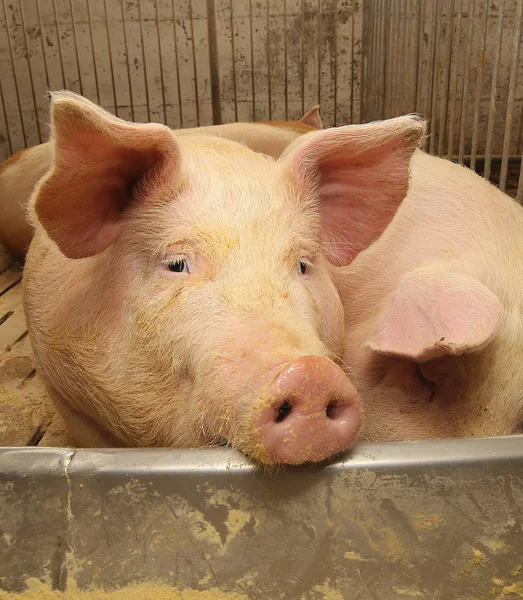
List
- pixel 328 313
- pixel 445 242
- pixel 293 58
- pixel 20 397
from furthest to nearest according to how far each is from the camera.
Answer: pixel 293 58
pixel 20 397
pixel 445 242
pixel 328 313

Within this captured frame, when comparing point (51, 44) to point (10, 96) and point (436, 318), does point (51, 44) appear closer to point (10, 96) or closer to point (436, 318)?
point (10, 96)

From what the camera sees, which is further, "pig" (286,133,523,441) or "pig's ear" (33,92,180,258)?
"pig" (286,133,523,441)

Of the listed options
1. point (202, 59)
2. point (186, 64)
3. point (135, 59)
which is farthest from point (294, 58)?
point (135, 59)

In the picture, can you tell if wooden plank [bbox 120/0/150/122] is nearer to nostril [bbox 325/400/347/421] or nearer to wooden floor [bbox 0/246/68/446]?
wooden floor [bbox 0/246/68/446]

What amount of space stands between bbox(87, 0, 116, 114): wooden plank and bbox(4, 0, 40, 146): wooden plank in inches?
24.6

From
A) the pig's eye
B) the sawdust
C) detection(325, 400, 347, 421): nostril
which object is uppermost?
the pig's eye

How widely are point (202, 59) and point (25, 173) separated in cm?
250

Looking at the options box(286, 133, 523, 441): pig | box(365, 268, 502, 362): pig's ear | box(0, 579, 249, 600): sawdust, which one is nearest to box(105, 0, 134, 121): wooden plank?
box(286, 133, 523, 441): pig

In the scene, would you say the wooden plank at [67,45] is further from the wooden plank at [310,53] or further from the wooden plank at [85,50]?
the wooden plank at [310,53]

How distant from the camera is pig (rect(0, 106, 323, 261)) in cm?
447

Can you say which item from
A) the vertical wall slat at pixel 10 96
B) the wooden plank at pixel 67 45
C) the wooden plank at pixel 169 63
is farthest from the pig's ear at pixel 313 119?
the vertical wall slat at pixel 10 96

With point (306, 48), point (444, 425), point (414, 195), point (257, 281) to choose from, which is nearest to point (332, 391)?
point (257, 281)

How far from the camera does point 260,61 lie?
6426 mm

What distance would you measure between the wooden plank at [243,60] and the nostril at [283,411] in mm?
5470
